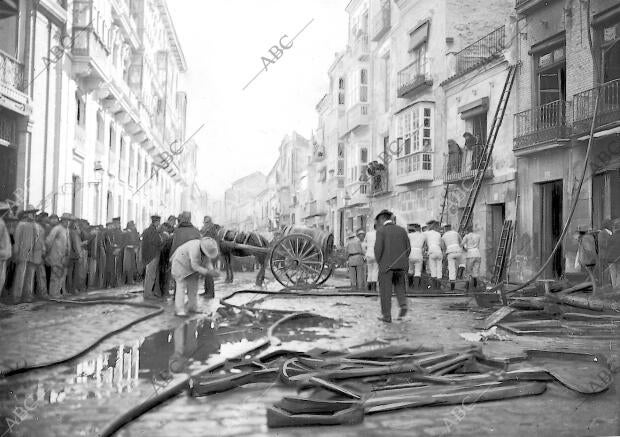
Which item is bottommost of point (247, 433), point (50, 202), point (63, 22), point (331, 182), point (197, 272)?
point (247, 433)

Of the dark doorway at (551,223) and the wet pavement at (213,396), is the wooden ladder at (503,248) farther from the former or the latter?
the wet pavement at (213,396)

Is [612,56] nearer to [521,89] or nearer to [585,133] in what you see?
[585,133]

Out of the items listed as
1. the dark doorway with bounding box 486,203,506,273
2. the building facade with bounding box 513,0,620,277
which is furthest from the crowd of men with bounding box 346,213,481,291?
the dark doorway with bounding box 486,203,506,273

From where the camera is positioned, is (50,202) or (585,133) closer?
(50,202)

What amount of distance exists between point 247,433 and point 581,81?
9.71 meters

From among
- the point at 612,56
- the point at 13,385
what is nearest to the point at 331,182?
the point at 612,56

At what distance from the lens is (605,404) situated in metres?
3.85

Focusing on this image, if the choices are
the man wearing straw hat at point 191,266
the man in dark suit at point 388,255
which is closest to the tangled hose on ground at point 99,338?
the man wearing straw hat at point 191,266

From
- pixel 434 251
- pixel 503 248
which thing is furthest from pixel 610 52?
pixel 503 248

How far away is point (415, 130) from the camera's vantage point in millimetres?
17312

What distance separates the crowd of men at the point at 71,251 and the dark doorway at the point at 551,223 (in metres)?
6.33

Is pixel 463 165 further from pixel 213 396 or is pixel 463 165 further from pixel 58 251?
pixel 213 396

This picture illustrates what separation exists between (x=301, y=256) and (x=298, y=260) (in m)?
0.10

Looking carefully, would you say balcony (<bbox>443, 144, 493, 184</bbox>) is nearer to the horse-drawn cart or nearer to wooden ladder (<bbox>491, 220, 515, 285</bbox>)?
wooden ladder (<bbox>491, 220, 515, 285</bbox>)
